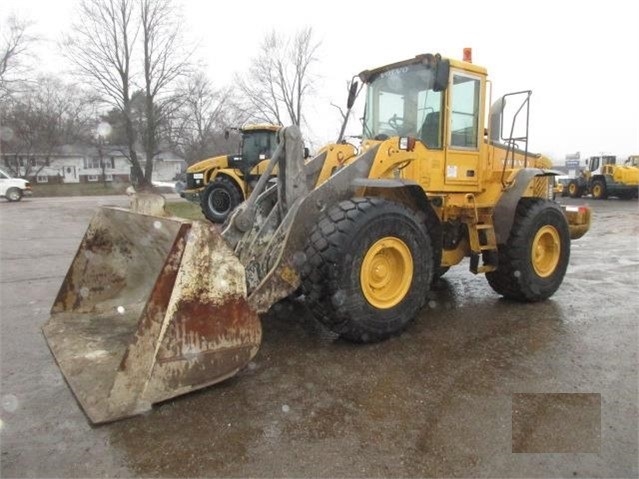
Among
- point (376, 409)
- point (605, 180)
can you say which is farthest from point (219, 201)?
point (605, 180)

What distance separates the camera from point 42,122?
42.4m

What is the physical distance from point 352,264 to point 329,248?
0.78 ft

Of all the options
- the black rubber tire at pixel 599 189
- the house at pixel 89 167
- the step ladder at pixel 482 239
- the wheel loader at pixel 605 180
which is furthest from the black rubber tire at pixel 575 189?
the house at pixel 89 167

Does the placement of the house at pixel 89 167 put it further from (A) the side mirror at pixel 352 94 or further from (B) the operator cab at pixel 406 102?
(B) the operator cab at pixel 406 102

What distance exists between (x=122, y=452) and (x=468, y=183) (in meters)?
4.11

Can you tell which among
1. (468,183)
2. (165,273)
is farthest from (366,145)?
(165,273)

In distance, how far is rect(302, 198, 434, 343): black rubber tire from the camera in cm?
367

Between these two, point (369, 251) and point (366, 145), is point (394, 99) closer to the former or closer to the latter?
point (366, 145)

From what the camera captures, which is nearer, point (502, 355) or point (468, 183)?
point (502, 355)

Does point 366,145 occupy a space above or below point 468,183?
above

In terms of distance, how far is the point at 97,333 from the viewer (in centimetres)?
386

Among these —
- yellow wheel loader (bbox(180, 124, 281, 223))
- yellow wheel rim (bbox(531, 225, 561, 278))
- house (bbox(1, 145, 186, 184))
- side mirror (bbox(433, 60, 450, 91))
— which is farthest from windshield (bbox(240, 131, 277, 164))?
house (bbox(1, 145, 186, 184))

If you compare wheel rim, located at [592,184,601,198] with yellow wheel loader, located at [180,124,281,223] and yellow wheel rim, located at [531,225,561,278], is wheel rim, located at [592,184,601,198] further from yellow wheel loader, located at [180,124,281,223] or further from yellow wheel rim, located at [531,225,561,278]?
yellow wheel rim, located at [531,225,561,278]

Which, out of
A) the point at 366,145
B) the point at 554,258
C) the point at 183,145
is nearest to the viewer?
the point at 366,145
